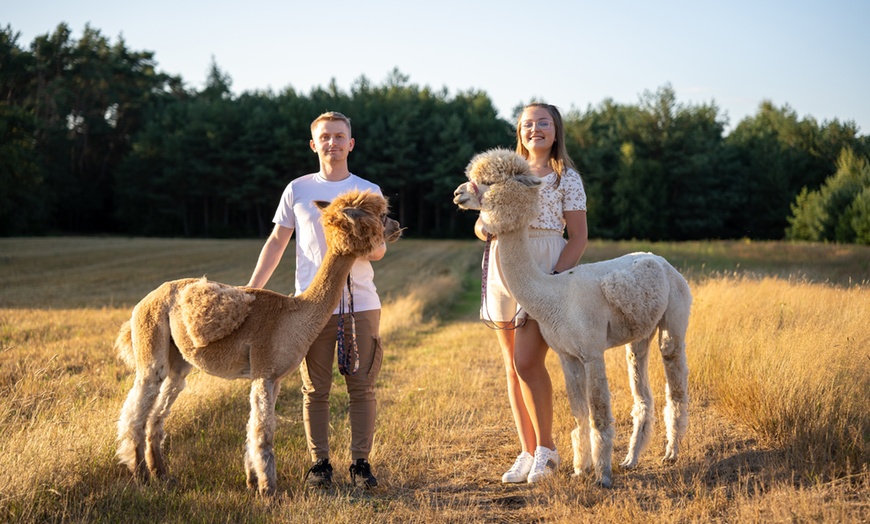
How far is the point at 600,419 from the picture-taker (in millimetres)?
4891

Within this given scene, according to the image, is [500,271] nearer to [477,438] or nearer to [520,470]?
[520,470]

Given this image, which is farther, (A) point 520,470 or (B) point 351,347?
(A) point 520,470

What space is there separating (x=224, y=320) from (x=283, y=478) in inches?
54.8

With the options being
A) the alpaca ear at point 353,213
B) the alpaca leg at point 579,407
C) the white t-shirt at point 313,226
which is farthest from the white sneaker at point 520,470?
the alpaca ear at point 353,213

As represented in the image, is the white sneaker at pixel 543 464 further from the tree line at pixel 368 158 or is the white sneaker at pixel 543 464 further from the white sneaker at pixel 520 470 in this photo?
the tree line at pixel 368 158

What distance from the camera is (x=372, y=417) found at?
530 cm

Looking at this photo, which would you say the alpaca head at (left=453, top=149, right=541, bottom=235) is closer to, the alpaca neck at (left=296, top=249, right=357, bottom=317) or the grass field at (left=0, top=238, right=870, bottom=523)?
the alpaca neck at (left=296, top=249, right=357, bottom=317)

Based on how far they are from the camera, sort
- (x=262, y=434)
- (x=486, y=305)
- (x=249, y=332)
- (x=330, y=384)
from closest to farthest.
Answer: (x=262, y=434) → (x=249, y=332) → (x=330, y=384) → (x=486, y=305)

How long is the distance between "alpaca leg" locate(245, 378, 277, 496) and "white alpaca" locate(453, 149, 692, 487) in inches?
70.4

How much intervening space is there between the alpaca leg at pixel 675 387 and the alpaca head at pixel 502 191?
1.47 metres

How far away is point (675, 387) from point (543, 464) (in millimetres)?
1165

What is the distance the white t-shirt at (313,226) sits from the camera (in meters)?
5.16

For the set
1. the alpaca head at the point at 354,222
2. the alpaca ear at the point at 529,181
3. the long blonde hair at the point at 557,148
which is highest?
the long blonde hair at the point at 557,148

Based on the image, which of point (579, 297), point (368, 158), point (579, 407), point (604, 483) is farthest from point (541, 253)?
point (368, 158)
